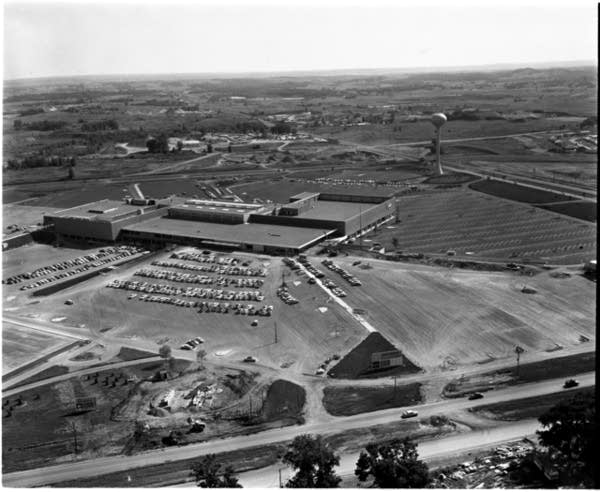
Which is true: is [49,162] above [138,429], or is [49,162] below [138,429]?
above

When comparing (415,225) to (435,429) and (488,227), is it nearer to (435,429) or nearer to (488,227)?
(488,227)

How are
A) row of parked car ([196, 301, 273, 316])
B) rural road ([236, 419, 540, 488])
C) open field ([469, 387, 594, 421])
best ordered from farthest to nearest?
row of parked car ([196, 301, 273, 316]) → open field ([469, 387, 594, 421]) → rural road ([236, 419, 540, 488])

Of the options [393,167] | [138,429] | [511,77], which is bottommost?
[138,429]

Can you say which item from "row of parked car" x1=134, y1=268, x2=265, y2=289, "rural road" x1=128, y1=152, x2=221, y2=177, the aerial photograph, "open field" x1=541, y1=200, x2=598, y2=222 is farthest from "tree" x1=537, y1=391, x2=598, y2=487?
"rural road" x1=128, y1=152, x2=221, y2=177

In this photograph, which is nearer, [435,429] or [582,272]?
[435,429]

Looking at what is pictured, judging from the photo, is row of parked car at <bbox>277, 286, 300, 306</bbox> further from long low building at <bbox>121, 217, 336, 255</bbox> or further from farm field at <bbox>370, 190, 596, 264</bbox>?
farm field at <bbox>370, 190, 596, 264</bbox>

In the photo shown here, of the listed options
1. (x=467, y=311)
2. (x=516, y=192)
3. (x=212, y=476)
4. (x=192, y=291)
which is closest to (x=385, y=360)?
(x=467, y=311)

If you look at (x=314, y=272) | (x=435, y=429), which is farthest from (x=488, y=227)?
(x=435, y=429)
